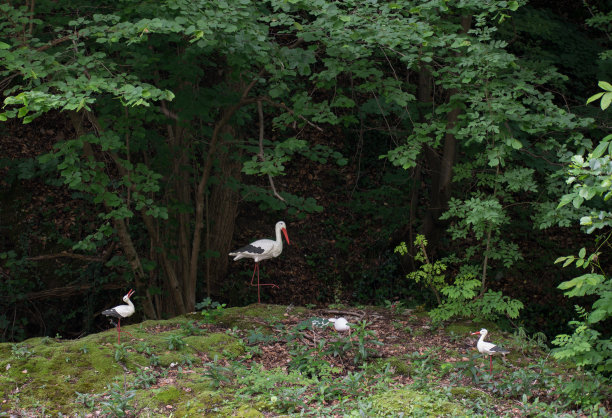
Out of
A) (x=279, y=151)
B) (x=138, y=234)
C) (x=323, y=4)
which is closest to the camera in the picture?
(x=323, y=4)

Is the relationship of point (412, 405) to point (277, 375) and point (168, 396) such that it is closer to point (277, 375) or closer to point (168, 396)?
point (277, 375)

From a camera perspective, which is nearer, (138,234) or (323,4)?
(323,4)

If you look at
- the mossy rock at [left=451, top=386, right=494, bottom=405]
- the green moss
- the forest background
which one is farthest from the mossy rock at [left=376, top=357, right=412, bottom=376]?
the green moss

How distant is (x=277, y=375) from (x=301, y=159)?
7644 millimetres

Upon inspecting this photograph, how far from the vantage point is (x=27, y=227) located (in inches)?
360

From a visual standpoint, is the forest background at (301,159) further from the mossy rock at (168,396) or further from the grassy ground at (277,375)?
the mossy rock at (168,396)

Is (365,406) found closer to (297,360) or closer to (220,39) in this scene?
(297,360)

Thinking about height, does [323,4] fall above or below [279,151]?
above

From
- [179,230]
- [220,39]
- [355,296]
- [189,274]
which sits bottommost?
[355,296]

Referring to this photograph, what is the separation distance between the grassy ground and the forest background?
0.49 m

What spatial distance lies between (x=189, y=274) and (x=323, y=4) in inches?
159

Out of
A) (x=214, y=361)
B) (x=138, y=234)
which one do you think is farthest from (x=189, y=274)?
(x=214, y=361)

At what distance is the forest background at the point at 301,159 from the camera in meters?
5.12

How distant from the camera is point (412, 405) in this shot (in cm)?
412
